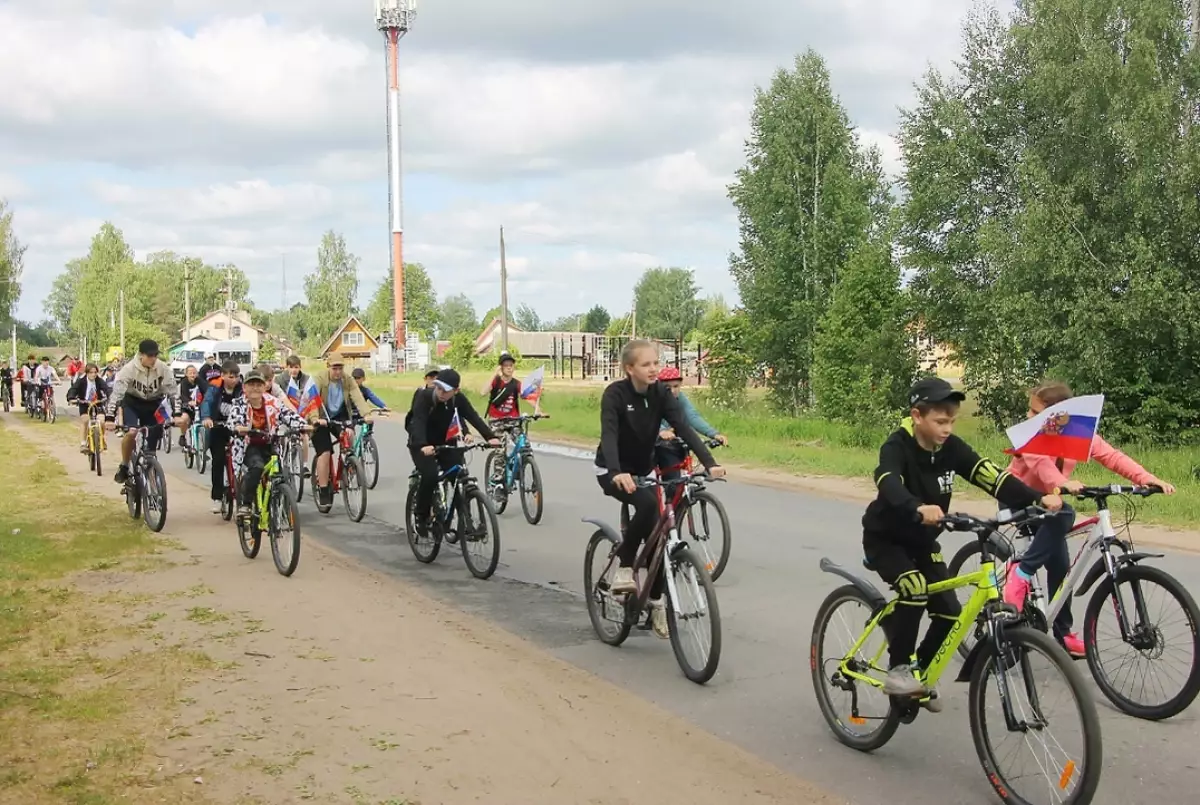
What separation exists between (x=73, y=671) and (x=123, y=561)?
12.9ft

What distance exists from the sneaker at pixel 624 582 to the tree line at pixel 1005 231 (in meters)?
17.9

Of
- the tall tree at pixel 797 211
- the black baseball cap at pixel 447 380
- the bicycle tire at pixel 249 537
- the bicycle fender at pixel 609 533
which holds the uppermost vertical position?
the tall tree at pixel 797 211

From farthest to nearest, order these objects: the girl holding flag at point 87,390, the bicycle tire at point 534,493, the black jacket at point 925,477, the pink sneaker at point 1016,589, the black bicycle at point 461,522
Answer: the girl holding flag at point 87,390 < the bicycle tire at point 534,493 < the black bicycle at point 461,522 < the pink sneaker at point 1016,589 < the black jacket at point 925,477

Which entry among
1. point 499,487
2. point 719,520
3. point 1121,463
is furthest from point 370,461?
point 1121,463

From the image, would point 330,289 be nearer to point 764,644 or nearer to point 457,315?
point 457,315

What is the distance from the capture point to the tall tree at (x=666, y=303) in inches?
4875

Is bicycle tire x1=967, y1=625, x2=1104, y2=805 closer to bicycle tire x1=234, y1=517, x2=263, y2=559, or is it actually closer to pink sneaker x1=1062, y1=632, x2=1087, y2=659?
pink sneaker x1=1062, y1=632, x2=1087, y2=659

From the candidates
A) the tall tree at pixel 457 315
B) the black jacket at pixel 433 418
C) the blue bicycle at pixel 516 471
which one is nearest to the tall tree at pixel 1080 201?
the blue bicycle at pixel 516 471

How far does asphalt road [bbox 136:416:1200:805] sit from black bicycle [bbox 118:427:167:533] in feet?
2.29

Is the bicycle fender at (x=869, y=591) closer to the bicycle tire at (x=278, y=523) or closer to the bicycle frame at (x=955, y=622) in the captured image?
the bicycle frame at (x=955, y=622)

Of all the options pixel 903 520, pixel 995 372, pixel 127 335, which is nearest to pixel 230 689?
pixel 903 520

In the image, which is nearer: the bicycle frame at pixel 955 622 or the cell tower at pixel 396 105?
the bicycle frame at pixel 955 622

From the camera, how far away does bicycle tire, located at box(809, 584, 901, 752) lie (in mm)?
5258

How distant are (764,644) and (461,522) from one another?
354 centimetres
